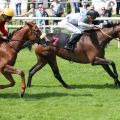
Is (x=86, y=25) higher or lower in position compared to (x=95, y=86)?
higher

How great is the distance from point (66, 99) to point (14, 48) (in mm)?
1665

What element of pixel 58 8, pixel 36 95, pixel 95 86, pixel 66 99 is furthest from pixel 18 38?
pixel 58 8

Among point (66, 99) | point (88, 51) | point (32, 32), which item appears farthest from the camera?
point (88, 51)

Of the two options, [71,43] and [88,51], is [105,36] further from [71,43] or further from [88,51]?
[71,43]

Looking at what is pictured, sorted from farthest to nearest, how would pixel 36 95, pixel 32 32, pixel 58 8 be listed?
pixel 58 8
pixel 36 95
pixel 32 32

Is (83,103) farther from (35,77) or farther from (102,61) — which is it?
(35,77)

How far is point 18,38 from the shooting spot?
1172cm

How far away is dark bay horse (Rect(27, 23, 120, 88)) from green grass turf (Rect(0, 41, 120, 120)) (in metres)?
0.45

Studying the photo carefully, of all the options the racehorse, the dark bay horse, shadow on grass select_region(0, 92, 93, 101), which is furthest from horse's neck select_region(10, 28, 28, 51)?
the dark bay horse

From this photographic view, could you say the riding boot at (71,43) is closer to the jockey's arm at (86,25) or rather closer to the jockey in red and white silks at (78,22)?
the jockey in red and white silks at (78,22)

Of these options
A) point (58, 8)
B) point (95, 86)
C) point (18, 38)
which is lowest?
point (95, 86)

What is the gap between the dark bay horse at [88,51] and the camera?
43.4 feet

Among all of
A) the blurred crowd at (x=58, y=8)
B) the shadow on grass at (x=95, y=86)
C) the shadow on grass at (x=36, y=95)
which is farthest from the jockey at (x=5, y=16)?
the blurred crowd at (x=58, y=8)

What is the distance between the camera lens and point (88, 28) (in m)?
13.4
